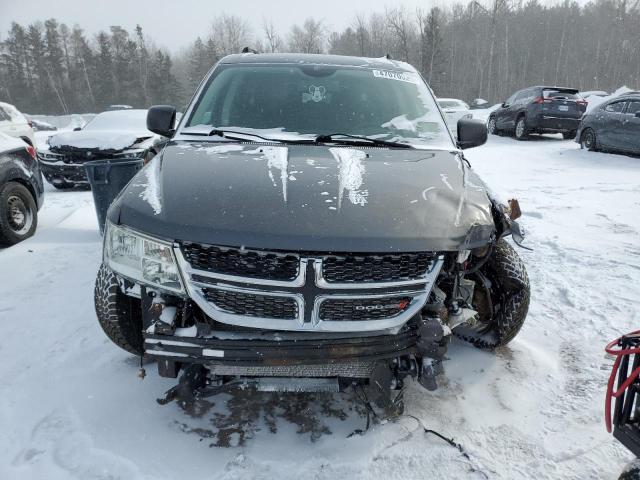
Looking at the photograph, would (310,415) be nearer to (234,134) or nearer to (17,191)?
(234,134)

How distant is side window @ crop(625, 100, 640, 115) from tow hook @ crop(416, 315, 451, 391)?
36.0 feet

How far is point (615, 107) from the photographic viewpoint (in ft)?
35.9

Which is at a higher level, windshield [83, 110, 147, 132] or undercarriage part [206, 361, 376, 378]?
windshield [83, 110, 147, 132]

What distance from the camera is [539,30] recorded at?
6303 centimetres

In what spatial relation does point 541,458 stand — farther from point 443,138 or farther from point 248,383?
point 443,138

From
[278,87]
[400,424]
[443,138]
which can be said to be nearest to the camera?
[400,424]

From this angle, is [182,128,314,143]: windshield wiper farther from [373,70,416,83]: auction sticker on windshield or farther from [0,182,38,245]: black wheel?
[0,182,38,245]: black wheel

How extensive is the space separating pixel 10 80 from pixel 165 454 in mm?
73601

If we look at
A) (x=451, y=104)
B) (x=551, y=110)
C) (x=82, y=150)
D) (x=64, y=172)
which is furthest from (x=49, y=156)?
(x=451, y=104)

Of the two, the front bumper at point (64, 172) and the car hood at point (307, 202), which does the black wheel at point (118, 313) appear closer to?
the car hood at point (307, 202)

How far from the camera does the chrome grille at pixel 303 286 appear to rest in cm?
192

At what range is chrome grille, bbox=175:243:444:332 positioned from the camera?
1924 millimetres

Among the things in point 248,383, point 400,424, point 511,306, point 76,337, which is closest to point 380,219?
point 248,383

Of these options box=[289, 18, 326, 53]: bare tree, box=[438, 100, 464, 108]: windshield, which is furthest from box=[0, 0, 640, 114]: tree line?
box=[438, 100, 464, 108]: windshield
